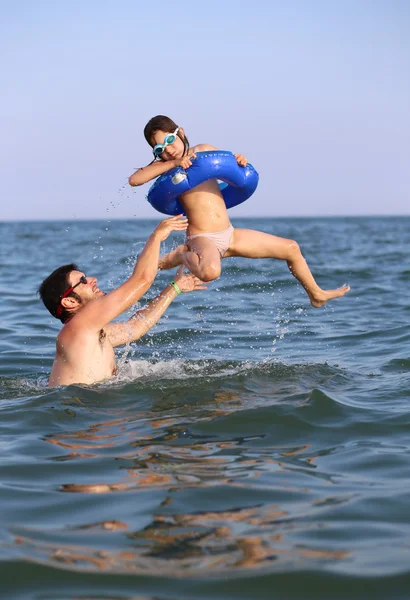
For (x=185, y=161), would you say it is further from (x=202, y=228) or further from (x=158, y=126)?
(x=202, y=228)

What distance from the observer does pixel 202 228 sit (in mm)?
7293

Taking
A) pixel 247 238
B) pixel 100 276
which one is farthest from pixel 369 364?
pixel 100 276

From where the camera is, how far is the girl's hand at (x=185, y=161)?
6875 mm

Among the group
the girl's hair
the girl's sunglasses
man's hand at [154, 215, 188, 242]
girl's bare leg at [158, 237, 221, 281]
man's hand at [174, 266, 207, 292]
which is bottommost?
man's hand at [174, 266, 207, 292]

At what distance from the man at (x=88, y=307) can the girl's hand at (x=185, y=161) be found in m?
0.44

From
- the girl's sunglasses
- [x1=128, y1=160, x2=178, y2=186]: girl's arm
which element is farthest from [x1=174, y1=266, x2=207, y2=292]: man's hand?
the girl's sunglasses

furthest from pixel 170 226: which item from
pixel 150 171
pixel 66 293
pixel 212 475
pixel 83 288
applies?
pixel 212 475

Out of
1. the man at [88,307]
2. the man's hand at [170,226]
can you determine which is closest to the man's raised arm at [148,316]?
the man at [88,307]

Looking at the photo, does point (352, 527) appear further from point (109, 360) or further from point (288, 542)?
point (109, 360)

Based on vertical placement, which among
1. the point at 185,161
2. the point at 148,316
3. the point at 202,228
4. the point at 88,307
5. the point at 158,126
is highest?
the point at 158,126

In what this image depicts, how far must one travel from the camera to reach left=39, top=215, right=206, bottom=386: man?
6.94m

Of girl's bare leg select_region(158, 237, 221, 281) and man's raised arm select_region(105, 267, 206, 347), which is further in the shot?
man's raised arm select_region(105, 267, 206, 347)

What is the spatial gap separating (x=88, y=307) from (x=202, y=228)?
1.21m

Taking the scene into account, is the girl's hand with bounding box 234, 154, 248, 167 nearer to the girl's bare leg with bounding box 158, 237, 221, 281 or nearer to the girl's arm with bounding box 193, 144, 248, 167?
the girl's arm with bounding box 193, 144, 248, 167
